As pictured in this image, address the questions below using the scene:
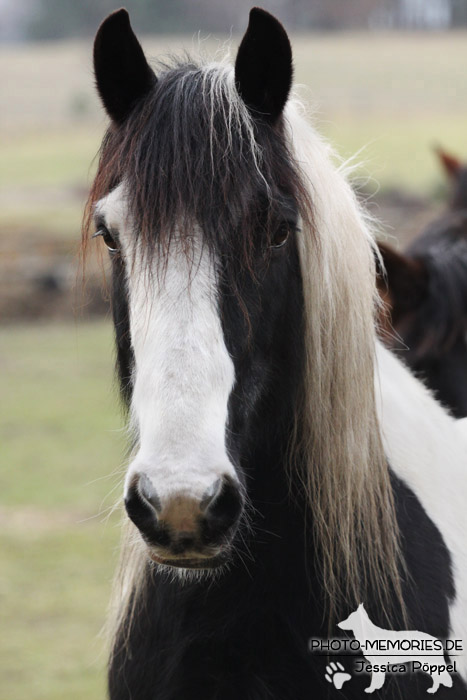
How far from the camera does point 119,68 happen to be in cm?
179

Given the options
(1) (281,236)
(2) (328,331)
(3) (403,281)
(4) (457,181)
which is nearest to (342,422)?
(2) (328,331)

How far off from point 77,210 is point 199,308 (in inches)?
748

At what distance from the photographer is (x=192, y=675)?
5.87ft

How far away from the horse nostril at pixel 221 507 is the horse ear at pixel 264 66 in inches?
29.5

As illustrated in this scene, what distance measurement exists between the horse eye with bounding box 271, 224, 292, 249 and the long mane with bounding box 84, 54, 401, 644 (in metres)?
0.05

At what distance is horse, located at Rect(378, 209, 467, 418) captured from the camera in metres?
3.79

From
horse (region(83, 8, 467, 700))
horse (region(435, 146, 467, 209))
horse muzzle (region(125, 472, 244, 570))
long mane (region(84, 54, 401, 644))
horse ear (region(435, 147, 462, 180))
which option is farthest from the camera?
horse ear (region(435, 147, 462, 180))

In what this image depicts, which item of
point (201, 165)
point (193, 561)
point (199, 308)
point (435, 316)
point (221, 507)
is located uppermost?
point (201, 165)

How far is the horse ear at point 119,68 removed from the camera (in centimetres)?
174

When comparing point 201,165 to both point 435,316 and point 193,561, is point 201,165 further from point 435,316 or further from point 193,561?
point 435,316

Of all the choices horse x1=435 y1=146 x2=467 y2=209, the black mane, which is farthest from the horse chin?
horse x1=435 y1=146 x2=467 y2=209

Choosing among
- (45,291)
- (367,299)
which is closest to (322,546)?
(367,299)

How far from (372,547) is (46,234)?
16.3 metres

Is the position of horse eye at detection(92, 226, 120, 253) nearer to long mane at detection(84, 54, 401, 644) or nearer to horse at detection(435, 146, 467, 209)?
long mane at detection(84, 54, 401, 644)
